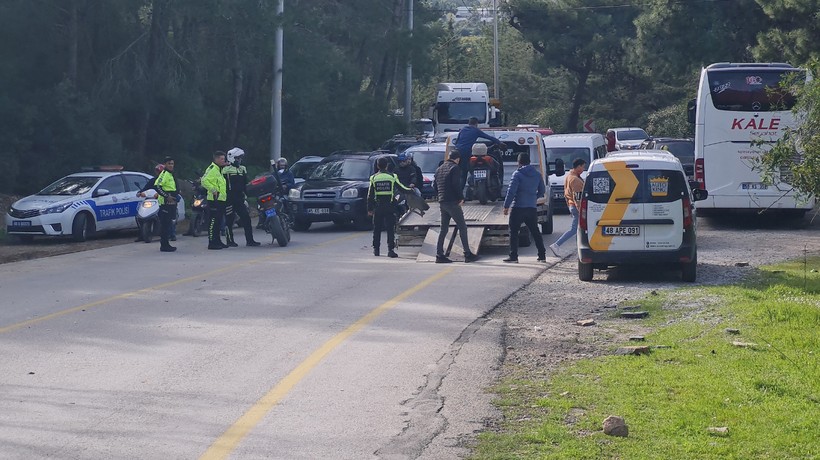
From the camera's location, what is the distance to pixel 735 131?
80.1 ft

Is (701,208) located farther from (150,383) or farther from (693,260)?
(150,383)

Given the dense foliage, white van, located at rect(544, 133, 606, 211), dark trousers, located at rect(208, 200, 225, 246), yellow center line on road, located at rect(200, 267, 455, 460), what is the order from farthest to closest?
1. the dense foliage
2. white van, located at rect(544, 133, 606, 211)
3. dark trousers, located at rect(208, 200, 225, 246)
4. yellow center line on road, located at rect(200, 267, 455, 460)

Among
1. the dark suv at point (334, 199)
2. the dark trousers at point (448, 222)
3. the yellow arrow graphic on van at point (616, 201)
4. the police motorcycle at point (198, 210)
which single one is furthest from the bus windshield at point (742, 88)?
the police motorcycle at point (198, 210)

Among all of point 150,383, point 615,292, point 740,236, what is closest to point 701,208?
point 740,236

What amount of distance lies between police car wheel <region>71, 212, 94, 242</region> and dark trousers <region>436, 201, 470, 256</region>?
876 cm

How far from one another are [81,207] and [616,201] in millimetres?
12587

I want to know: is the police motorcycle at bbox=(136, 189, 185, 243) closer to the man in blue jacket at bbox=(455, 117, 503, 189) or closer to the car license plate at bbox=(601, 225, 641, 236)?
the man in blue jacket at bbox=(455, 117, 503, 189)

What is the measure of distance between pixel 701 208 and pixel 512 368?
16.3 metres

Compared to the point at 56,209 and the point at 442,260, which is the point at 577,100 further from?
the point at 442,260

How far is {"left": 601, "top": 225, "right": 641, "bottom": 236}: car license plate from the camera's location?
1567 centimetres

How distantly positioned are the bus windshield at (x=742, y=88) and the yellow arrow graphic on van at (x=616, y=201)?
9633mm

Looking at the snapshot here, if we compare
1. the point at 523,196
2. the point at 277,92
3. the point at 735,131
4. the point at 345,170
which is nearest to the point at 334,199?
the point at 345,170

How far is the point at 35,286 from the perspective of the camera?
15742 mm

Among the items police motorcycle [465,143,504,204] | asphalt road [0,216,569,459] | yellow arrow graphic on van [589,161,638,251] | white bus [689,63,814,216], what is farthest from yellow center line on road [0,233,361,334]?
white bus [689,63,814,216]
